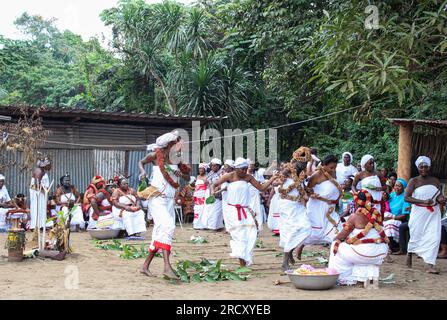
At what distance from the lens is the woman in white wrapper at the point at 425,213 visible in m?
9.45

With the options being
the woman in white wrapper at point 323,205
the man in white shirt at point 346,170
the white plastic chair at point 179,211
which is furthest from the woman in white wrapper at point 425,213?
the white plastic chair at point 179,211

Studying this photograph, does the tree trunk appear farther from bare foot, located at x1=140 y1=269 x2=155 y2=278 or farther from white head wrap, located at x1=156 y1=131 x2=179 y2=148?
bare foot, located at x1=140 y1=269 x2=155 y2=278

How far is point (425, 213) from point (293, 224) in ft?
6.72

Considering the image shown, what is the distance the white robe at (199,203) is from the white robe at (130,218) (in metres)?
3.22

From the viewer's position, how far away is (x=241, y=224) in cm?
923

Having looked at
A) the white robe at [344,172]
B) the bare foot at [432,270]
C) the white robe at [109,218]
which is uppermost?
the white robe at [344,172]

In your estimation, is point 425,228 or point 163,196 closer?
point 163,196

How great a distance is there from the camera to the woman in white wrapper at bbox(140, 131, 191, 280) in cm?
823

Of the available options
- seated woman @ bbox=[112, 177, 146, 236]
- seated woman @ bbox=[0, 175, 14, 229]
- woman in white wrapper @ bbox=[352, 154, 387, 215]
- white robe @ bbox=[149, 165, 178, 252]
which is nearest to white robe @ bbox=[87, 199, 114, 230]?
seated woman @ bbox=[112, 177, 146, 236]

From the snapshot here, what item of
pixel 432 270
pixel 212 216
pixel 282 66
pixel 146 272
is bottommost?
pixel 432 270

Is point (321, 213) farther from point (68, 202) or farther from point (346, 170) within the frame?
point (68, 202)

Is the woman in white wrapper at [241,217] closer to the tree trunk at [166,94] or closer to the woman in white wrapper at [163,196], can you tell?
the woman in white wrapper at [163,196]

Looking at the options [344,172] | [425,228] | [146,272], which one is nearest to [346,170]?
[344,172]

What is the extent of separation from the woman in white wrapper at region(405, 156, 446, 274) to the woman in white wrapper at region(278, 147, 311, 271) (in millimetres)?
1638
